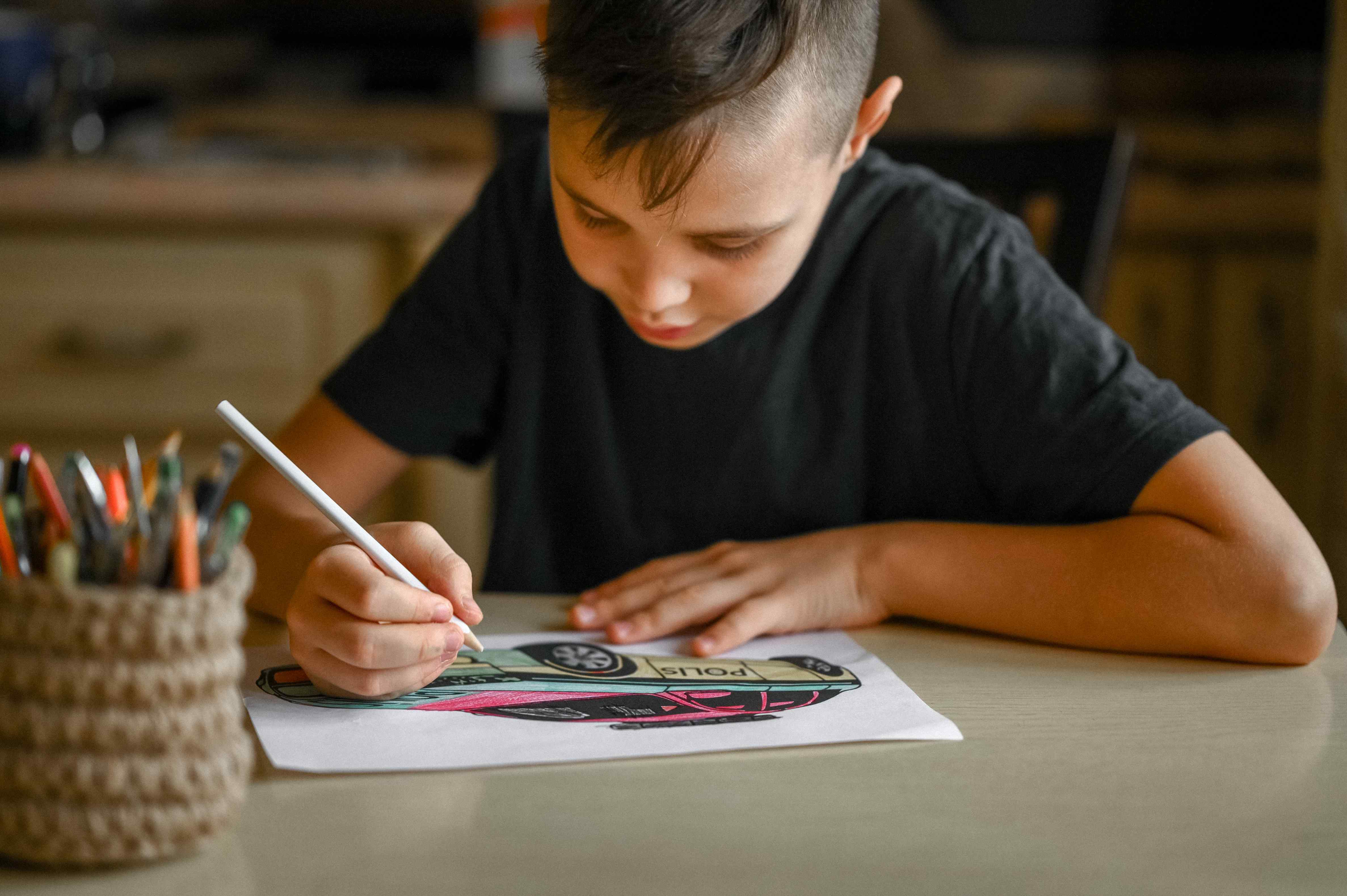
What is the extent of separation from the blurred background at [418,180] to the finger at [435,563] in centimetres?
62

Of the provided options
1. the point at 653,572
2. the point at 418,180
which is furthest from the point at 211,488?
the point at 418,180

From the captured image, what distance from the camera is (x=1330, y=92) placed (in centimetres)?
128

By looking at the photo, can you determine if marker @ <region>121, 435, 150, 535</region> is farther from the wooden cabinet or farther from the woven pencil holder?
the wooden cabinet

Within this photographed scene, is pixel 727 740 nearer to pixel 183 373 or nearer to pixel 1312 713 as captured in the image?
pixel 1312 713

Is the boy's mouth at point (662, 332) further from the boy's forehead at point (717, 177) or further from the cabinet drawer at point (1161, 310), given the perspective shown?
the cabinet drawer at point (1161, 310)

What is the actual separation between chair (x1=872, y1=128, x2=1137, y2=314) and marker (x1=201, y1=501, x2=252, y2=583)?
29.8 inches

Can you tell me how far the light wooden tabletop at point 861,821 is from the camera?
0.39 m

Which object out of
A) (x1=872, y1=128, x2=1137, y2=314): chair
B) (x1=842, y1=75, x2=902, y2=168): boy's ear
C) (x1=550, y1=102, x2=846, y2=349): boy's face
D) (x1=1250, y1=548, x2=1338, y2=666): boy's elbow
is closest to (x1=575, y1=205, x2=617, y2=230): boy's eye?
(x1=550, y1=102, x2=846, y2=349): boy's face

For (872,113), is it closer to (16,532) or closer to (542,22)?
(542,22)

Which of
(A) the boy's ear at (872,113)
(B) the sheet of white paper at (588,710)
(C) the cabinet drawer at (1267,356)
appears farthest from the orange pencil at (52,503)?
(C) the cabinet drawer at (1267,356)

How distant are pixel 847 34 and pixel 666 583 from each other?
0.30 metres

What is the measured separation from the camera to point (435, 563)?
538mm

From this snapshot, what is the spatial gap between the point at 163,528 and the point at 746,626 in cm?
33

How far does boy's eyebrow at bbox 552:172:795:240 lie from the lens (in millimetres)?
604
